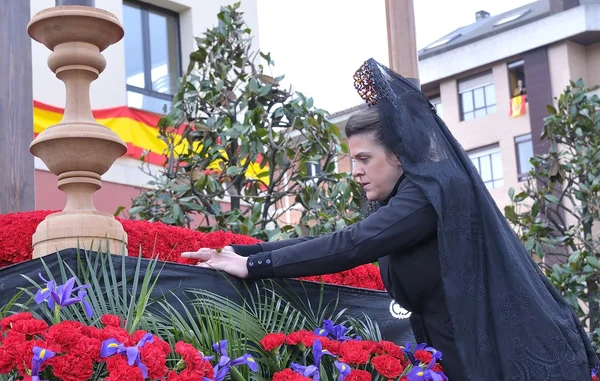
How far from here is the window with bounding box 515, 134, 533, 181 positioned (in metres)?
31.1

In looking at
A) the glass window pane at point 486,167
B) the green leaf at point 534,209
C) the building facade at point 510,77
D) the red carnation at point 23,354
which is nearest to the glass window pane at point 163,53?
the green leaf at point 534,209

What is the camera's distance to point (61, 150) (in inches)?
118

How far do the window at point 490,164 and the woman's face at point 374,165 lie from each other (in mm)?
29499

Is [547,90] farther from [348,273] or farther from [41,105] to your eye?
[348,273]

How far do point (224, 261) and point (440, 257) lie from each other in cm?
65

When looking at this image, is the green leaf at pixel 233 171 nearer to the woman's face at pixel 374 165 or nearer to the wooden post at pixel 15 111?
the wooden post at pixel 15 111

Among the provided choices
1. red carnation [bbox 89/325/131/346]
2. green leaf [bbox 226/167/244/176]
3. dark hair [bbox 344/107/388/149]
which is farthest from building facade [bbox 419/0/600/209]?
red carnation [bbox 89/325/131/346]

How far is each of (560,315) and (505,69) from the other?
30.2m

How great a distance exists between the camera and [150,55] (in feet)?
44.9

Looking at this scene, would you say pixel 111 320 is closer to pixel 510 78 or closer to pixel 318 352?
pixel 318 352

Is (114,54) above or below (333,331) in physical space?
above

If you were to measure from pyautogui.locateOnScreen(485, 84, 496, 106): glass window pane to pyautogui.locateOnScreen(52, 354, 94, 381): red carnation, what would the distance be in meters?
31.2

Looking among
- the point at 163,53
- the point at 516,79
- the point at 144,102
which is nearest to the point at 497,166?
the point at 516,79

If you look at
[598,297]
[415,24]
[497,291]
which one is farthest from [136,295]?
[598,297]
